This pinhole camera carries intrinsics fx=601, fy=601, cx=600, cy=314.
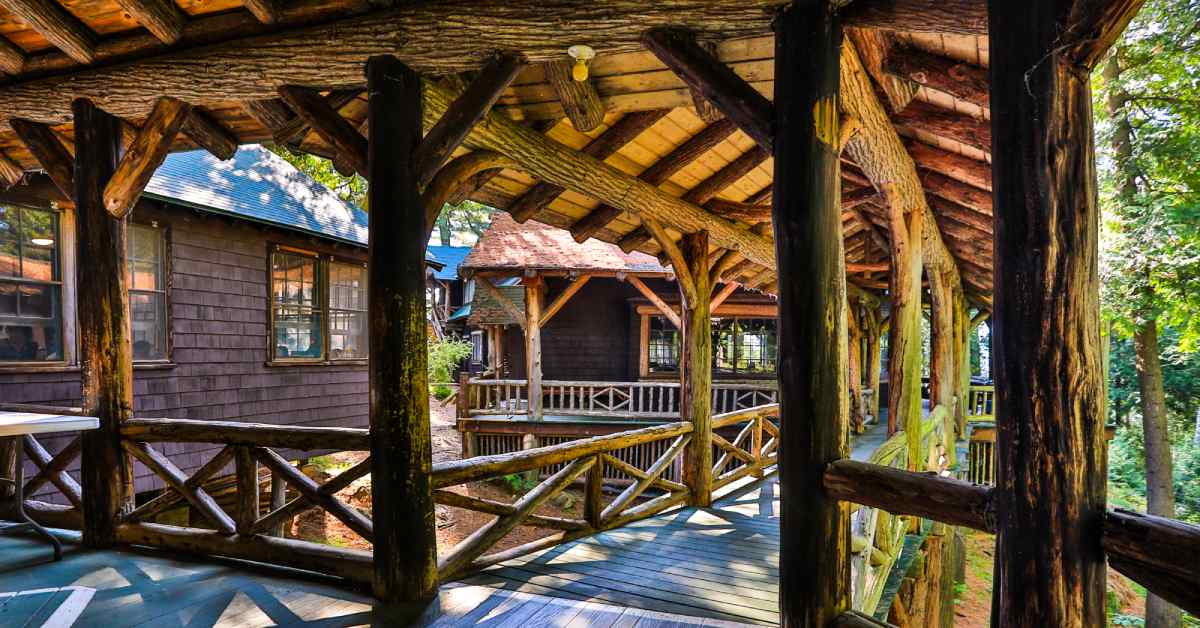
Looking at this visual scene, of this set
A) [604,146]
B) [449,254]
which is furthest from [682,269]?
[449,254]

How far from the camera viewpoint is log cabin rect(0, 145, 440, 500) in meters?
6.12

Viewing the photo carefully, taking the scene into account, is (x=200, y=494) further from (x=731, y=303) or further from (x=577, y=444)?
(x=731, y=303)

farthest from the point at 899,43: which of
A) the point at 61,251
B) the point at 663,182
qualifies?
the point at 61,251

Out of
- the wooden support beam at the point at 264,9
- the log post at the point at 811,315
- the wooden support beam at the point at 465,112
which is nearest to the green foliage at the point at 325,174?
the wooden support beam at the point at 264,9

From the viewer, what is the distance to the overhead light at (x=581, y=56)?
2850mm

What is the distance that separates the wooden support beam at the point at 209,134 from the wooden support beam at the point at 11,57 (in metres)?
0.89

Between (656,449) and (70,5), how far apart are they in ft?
39.6

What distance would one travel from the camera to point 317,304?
9.02m

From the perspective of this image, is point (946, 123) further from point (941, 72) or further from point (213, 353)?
point (213, 353)

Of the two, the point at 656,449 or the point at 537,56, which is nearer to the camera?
the point at 537,56

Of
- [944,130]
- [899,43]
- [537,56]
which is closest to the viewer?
[537,56]

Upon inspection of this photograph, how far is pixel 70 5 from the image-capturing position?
→ 3275 mm

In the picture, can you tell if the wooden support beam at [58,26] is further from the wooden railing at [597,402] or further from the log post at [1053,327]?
the wooden railing at [597,402]

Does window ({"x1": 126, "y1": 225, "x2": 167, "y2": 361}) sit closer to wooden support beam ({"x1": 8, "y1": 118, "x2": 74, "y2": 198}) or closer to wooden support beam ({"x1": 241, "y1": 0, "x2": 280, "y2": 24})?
wooden support beam ({"x1": 8, "y1": 118, "x2": 74, "y2": 198})
